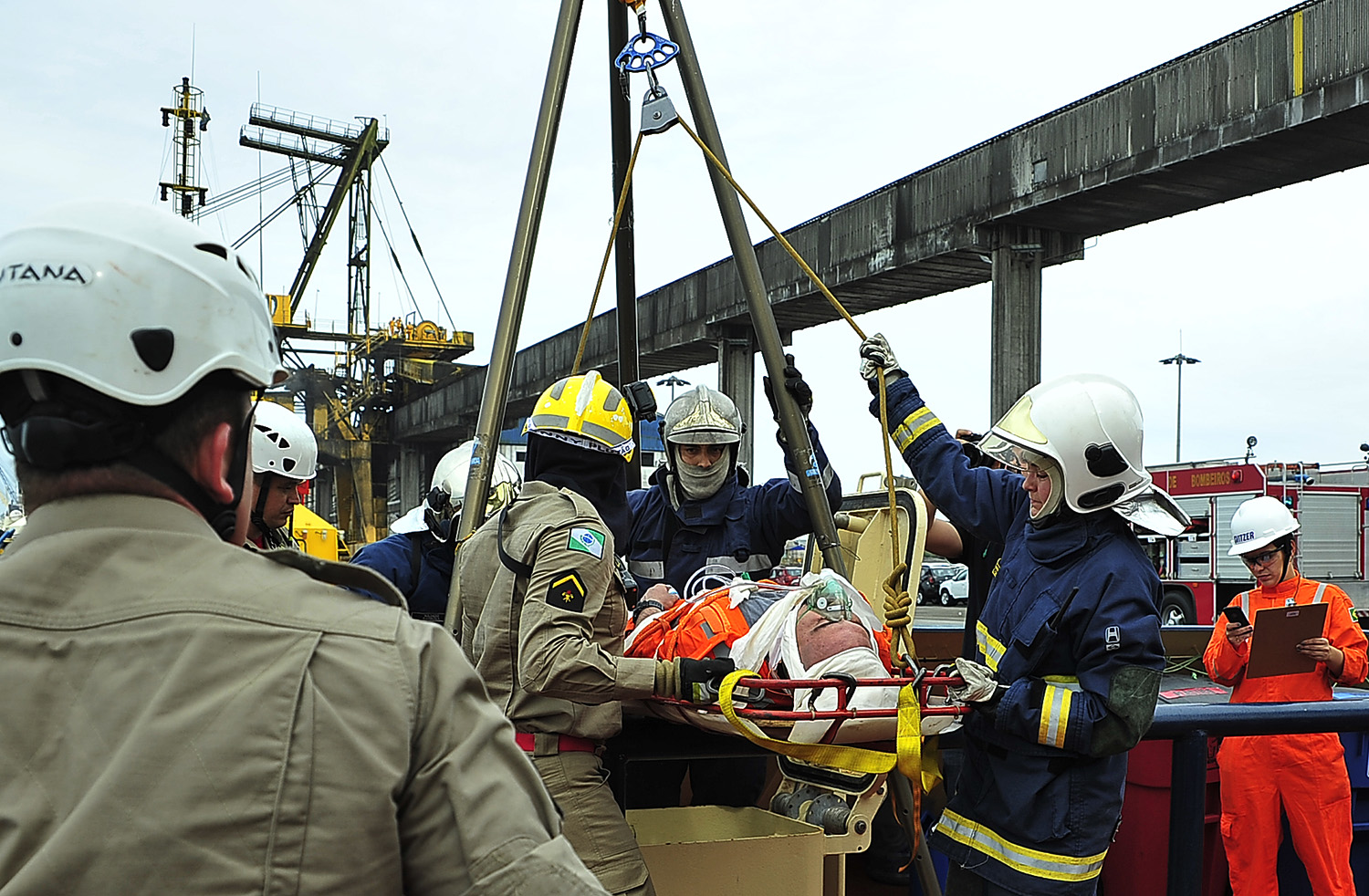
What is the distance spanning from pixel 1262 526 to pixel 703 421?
3002 millimetres

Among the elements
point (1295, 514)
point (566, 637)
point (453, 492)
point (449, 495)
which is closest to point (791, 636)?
point (566, 637)

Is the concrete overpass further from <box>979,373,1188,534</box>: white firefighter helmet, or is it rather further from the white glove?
Result: the white glove

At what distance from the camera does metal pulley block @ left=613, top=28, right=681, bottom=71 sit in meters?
3.88

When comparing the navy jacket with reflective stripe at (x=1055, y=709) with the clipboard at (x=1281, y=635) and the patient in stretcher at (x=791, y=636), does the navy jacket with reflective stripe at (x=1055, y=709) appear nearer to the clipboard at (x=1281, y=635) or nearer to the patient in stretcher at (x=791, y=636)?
the patient in stretcher at (x=791, y=636)

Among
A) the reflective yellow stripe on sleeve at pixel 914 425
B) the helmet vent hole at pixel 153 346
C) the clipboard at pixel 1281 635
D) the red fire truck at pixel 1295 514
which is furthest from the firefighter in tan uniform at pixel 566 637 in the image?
the red fire truck at pixel 1295 514

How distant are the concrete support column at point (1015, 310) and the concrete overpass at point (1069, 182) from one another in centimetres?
2

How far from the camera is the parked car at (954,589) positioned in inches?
1056

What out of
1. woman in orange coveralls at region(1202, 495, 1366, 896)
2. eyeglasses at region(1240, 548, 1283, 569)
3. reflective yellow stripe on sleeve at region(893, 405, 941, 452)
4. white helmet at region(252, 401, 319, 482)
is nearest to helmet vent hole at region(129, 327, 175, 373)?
reflective yellow stripe on sleeve at region(893, 405, 941, 452)

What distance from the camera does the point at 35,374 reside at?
1120 millimetres

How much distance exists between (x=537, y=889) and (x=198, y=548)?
19.1 inches

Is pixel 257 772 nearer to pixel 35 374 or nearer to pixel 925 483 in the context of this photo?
pixel 35 374

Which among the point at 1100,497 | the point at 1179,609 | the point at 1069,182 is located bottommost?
the point at 1179,609

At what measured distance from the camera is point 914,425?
10.7 feet

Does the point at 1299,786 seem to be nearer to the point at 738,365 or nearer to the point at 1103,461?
the point at 1103,461
